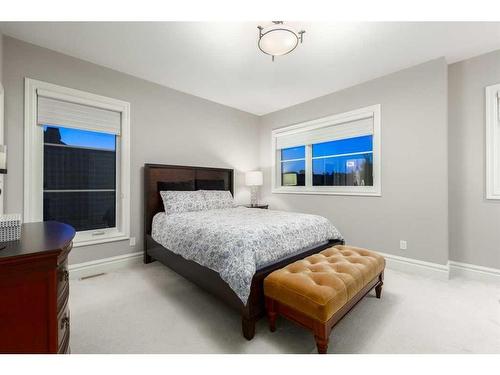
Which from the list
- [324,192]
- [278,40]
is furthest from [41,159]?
[324,192]

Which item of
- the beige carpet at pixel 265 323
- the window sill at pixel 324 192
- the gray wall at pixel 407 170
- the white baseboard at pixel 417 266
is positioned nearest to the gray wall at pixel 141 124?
the window sill at pixel 324 192

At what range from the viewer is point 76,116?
8.80ft

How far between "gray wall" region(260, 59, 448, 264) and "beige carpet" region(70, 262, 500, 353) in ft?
2.06

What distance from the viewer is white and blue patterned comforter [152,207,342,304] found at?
1670 mm

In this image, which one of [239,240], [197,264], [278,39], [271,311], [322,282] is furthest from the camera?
[197,264]

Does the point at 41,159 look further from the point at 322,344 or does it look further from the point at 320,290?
the point at 322,344

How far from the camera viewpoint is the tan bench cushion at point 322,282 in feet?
4.58

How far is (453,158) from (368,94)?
133 centimetres

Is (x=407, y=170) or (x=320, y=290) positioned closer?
(x=320, y=290)

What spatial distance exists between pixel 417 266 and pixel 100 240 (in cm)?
393

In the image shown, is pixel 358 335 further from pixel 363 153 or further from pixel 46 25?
pixel 46 25

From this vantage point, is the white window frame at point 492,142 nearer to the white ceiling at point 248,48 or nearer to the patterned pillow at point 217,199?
the white ceiling at point 248,48

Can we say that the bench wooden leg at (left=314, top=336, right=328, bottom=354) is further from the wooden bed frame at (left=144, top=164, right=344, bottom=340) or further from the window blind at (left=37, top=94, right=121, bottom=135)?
the window blind at (left=37, top=94, right=121, bottom=135)
